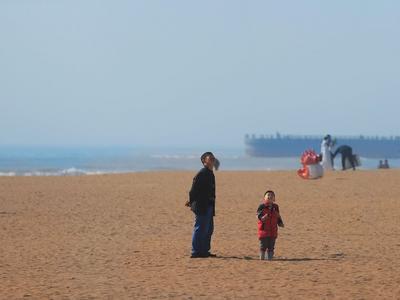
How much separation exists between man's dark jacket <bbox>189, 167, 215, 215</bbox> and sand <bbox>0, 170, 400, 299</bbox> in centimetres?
71

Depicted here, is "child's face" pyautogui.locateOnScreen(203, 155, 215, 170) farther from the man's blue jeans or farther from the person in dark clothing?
the person in dark clothing

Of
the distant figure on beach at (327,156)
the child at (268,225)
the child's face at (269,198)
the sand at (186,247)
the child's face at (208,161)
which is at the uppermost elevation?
the distant figure on beach at (327,156)

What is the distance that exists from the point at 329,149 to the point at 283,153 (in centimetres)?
9221

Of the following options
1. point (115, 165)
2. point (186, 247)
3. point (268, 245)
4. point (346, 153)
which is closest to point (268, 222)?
point (268, 245)

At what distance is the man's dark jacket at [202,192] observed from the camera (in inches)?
472

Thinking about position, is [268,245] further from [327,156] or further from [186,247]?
[327,156]

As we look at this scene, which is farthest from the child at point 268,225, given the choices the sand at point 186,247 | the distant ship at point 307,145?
the distant ship at point 307,145

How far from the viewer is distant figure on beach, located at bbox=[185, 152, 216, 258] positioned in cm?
1201

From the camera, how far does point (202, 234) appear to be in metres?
12.1

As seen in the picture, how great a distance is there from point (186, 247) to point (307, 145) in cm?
11309

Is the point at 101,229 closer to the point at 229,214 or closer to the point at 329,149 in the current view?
the point at 229,214

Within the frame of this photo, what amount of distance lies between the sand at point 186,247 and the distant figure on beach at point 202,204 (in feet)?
0.88

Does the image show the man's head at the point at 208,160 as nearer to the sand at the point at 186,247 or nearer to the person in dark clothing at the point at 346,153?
the sand at the point at 186,247

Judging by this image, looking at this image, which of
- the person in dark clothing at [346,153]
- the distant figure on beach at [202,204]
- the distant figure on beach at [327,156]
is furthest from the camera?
the person in dark clothing at [346,153]
